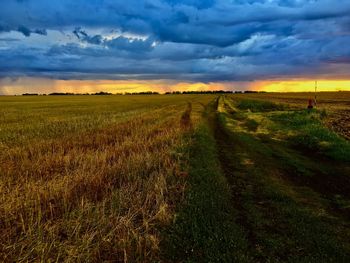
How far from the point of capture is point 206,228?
7184mm

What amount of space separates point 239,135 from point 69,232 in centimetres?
1583

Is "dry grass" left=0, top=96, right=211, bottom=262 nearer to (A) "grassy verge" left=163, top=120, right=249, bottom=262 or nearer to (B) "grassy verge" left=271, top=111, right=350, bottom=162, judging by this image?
(A) "grassy verge" left=163, top=120, right=249, bottom=262

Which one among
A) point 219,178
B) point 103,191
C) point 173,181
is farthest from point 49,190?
point 219,178

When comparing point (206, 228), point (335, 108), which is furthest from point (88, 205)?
point (335, 108)

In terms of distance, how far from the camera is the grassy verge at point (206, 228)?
623cm

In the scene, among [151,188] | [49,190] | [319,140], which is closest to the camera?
[49,190]

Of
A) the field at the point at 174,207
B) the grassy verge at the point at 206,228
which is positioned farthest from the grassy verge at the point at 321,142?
the grassy verge at the point at 206,228

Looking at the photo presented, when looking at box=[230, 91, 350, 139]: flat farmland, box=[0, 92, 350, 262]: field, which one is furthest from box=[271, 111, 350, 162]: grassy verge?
box=[230, 91, 350, 139]: flat farmland

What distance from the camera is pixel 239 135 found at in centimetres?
2114

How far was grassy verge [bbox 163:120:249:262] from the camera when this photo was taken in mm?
6230

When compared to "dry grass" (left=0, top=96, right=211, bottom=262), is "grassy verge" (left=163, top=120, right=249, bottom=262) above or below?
below

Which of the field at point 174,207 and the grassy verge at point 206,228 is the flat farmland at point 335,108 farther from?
the grassy verge at point 206,228

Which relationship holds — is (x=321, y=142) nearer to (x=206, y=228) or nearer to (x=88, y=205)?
(x=206, y=228)

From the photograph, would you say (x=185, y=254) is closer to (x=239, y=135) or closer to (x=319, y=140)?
(x=319, y=140)
